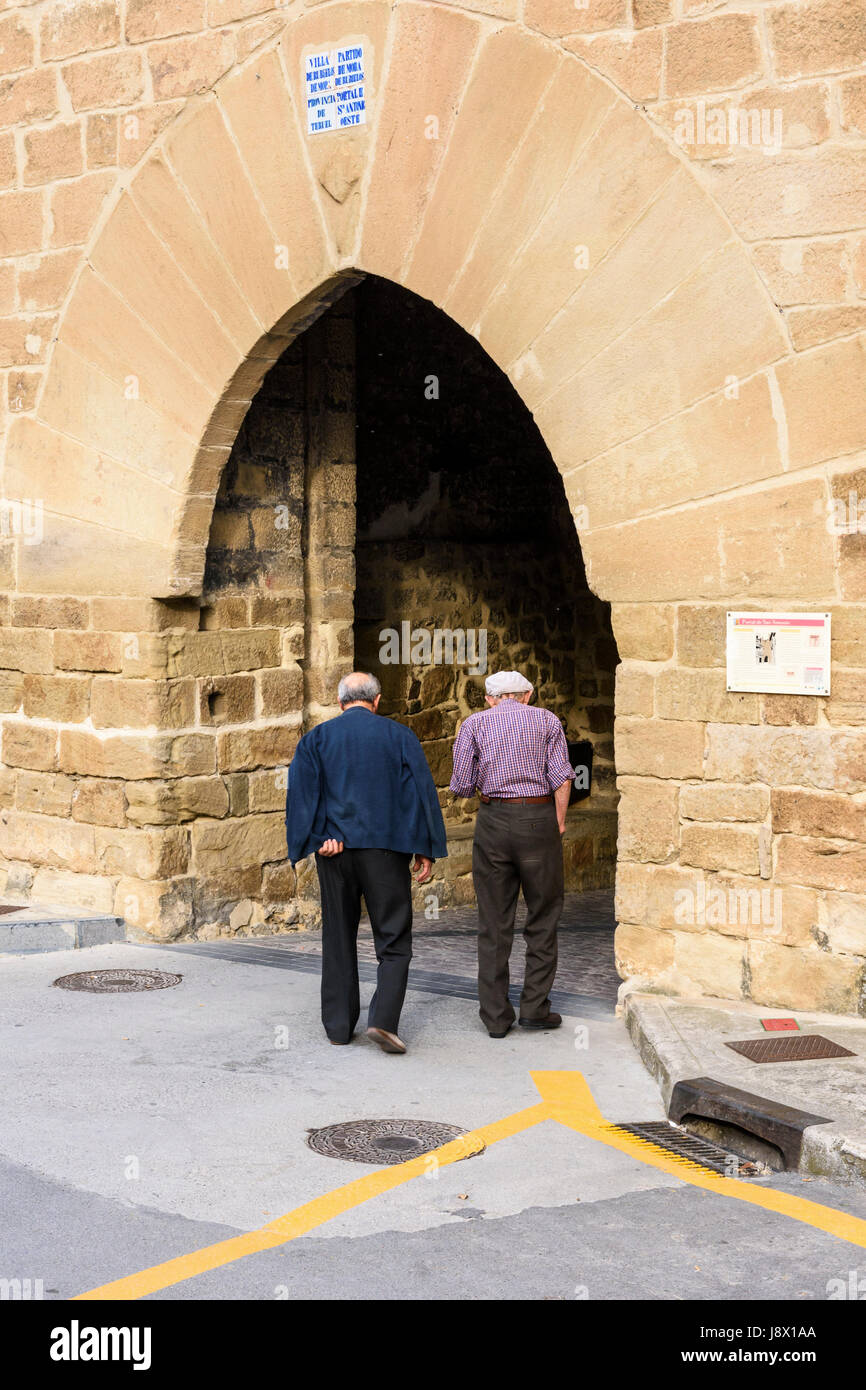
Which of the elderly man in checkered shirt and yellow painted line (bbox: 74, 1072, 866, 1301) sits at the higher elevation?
the elderly man in checkered shirt

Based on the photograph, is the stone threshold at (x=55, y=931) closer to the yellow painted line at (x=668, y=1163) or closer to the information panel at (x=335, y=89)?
the yellow painted line at (x=668, y=1163)

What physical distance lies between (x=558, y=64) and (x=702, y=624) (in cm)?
224

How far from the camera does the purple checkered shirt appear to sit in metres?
6.13

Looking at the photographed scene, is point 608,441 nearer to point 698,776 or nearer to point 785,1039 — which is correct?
point 698,776

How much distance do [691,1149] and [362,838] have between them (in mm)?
1717

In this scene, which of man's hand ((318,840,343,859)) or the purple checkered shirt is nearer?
man's hand ((318,840,343,859))

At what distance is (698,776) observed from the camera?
19.9 ft

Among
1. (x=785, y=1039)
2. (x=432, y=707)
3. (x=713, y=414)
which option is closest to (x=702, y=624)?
(x=713, y=414)

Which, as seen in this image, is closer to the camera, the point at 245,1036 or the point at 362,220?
the point at 245,1036

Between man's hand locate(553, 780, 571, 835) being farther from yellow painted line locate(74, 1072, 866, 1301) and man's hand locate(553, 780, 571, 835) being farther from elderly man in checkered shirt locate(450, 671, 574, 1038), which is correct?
yellow painted line locate(74, 1072, 866, 1301)

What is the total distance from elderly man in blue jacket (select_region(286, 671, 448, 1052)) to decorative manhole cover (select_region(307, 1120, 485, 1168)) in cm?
82

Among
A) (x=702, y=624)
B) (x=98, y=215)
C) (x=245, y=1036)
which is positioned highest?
(x=98, y=215)

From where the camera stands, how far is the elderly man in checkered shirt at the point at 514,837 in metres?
6.13

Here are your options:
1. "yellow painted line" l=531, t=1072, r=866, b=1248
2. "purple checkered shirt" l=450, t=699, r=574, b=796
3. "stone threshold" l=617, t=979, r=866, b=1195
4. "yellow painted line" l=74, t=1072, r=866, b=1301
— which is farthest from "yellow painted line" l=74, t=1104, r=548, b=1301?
"purple checkered shirt" l=450, t=699, r=574, b=796
